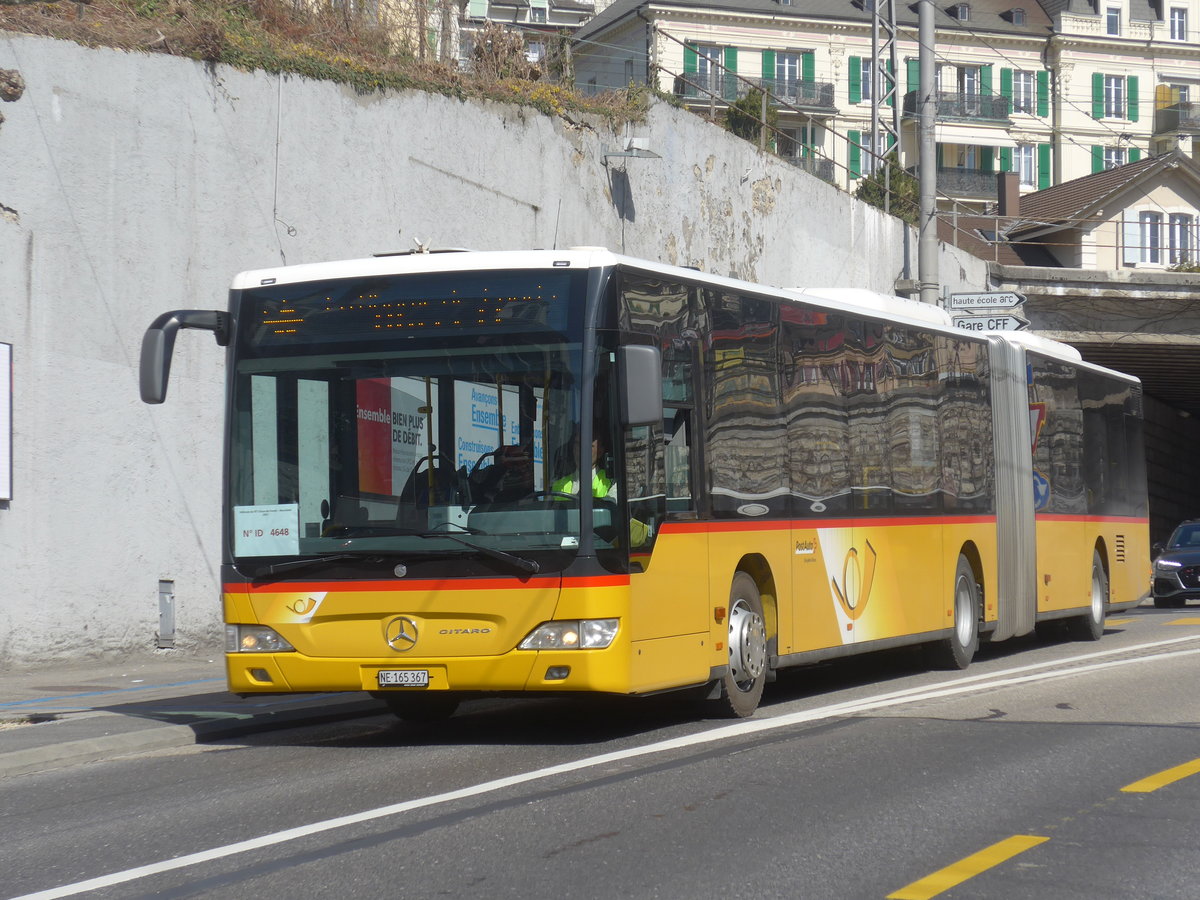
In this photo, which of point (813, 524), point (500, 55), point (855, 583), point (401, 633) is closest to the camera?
point (401, 633)

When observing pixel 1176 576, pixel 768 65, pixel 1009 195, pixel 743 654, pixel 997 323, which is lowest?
pixel 1176 576

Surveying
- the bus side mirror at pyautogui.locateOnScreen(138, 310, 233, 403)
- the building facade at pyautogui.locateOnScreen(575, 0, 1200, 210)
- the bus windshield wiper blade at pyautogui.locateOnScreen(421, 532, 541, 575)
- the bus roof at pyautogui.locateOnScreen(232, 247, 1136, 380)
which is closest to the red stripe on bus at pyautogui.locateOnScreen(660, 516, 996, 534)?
the bus windshield wiper blade at pyautogui.locateOnScreen(421, 532, 541, 575)

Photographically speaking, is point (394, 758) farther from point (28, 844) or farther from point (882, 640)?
point (882, 640)

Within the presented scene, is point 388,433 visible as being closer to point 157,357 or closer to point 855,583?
point 157,357

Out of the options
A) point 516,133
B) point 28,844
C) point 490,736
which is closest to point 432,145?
point 516,133

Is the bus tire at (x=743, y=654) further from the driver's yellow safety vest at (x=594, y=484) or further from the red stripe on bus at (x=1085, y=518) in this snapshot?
the red stripe on bus at (x=1085, y=518)

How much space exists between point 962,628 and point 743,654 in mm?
5003

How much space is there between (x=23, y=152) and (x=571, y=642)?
846 cm

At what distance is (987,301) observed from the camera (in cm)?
2284

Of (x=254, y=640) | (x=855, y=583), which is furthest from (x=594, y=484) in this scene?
(x=855, y=583)

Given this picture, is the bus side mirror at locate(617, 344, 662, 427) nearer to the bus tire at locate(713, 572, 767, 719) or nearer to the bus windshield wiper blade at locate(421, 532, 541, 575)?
the bus windshield wiper blade at locate(421, 532, 541, 575)

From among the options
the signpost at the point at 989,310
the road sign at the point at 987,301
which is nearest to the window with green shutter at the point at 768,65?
the signpost at the point at 989,310

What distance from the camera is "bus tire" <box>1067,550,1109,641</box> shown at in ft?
62.1

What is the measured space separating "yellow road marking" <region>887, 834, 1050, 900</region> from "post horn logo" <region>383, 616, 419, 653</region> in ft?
12.8
